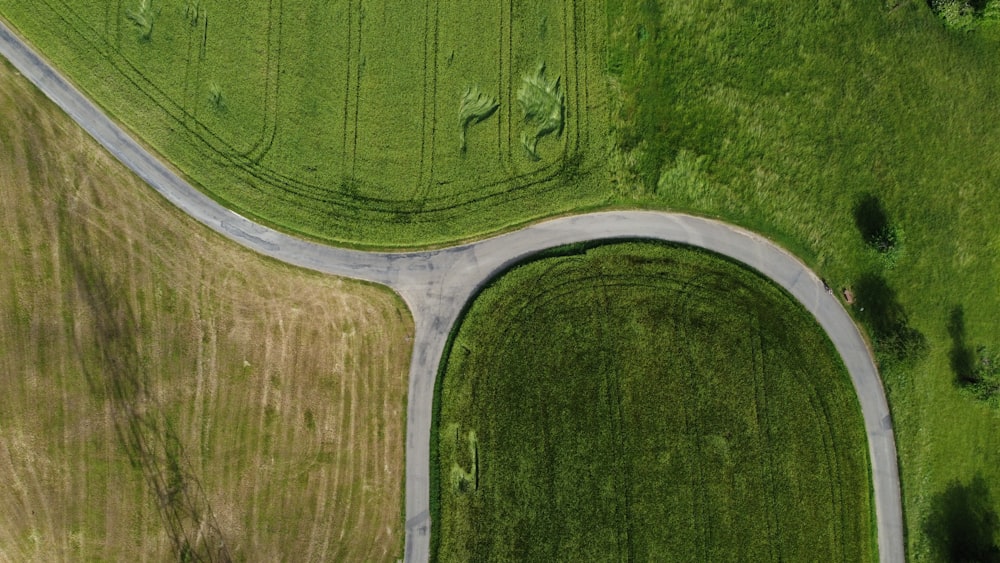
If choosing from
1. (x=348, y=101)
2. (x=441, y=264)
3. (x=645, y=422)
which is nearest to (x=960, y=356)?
(x=645, y=422)

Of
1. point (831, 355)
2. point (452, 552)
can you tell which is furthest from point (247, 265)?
point (831, 355)

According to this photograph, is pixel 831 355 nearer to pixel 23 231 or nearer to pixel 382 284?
pixel 382 284

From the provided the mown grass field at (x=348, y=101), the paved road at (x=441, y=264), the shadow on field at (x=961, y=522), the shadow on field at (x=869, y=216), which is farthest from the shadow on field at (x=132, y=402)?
the shadow on field at (x=869, y=216)

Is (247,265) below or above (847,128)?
below

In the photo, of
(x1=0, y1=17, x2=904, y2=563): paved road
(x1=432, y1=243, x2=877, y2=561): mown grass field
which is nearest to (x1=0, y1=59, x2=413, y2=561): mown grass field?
(x1=0, y1=17, x2=904, y2=563): paved road

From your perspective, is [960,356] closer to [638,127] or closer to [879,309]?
[879,309]

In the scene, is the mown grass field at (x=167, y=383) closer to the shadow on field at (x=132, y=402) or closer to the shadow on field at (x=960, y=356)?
the shadow on field at (x=132, y=402)

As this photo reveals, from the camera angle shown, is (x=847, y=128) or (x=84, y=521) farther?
(x=847, y=128)

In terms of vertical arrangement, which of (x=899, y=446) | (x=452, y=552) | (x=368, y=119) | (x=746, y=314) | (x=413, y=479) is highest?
(x=368, y=119)
